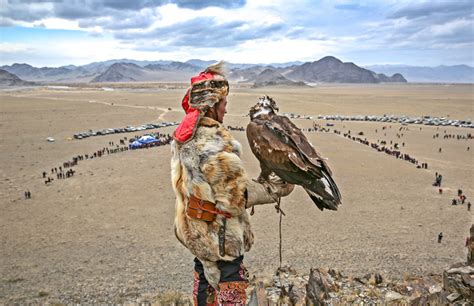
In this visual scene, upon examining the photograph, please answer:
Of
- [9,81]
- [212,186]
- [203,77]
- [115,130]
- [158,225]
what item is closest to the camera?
[212,186]

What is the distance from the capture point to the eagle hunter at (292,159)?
2.87 m

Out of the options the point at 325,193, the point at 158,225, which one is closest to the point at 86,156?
the point at 158,225

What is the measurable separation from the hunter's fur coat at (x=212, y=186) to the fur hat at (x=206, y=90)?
0.11 m

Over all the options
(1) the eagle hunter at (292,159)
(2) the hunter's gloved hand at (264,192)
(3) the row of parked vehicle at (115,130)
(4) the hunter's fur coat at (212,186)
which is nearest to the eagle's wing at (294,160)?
(1) the eagle hunter at (292,159)

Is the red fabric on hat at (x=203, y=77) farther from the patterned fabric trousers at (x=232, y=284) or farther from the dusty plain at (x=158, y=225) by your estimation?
the dusty plain at (x=158, y=225)

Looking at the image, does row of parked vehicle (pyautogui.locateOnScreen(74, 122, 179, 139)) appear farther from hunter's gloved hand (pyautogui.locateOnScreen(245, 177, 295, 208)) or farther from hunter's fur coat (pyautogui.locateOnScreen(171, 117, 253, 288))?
hunter's gloved hand (pyautogui.locateOnScreen(245, 177, 295, 208))

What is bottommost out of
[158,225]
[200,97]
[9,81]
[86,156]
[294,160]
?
[158,225]

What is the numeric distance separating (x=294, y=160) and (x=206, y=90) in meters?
0.86

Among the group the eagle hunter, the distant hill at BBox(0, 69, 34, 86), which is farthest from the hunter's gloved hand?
the distant hill at BBox(0, 69, 34, 86)

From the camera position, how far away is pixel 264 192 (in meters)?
2.59

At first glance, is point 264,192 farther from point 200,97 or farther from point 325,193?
point 200,97

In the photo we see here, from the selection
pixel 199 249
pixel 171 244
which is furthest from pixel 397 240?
pixel 199 249

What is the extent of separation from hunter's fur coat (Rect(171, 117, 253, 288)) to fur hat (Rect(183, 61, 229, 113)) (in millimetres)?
115

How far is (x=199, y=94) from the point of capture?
101 inches
